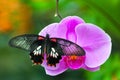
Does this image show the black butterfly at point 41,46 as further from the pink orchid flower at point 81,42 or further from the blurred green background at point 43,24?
the blurred green background at point 43,24

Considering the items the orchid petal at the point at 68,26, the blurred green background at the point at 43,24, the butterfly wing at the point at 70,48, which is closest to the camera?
the butterfly wing at the point at 70,48

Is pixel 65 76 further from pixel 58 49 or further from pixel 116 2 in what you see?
pixel 58 49

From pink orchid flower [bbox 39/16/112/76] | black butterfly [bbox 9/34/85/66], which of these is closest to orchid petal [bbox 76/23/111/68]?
pink orchid flower [bbox 39/16/112/76]

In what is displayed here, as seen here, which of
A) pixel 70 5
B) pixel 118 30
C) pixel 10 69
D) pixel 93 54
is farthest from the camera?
pixel 10 69

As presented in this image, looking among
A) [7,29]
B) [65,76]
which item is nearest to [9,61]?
[65,76]

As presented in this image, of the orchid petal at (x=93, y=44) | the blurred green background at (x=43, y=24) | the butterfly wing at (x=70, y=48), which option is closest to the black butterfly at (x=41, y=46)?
the butterfly wing at (x=70, y=48)

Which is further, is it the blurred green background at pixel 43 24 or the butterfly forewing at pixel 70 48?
the blurred green background at pixel 43 24
